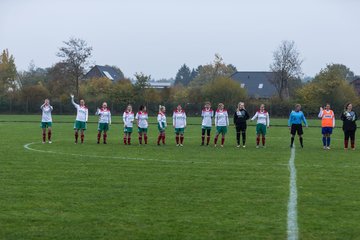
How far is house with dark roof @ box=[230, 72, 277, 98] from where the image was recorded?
93.2 m

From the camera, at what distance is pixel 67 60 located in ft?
246

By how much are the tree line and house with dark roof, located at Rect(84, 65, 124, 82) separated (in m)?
19.2

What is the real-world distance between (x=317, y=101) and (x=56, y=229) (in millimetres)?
58398

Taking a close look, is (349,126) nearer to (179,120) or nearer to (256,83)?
(179,120)

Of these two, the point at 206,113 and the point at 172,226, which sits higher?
the point at 206,113

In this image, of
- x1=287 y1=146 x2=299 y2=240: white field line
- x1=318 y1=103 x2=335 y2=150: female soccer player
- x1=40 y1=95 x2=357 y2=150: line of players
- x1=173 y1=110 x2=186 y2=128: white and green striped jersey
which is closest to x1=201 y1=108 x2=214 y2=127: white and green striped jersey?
x1=40 y1=95 x2=357 y2=150: line of players

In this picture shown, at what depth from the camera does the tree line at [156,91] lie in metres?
63.5

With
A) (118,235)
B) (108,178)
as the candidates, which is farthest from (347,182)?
(118,235)

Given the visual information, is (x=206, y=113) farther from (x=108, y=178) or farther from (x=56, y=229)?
(x=56, y=229)

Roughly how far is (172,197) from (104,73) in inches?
3674

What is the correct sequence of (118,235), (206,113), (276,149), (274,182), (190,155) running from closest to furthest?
(118,235) → (274,182) → (190,155) → (276,149) → (206,113)

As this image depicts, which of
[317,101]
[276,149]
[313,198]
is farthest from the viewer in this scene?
[317,101]

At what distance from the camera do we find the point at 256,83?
9575 centimetres

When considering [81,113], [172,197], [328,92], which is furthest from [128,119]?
[328,92]
